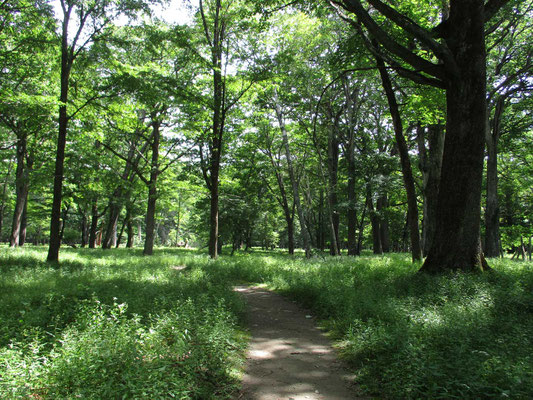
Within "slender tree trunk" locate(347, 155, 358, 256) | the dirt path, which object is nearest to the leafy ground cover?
the dirt path

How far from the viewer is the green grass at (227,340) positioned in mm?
2855

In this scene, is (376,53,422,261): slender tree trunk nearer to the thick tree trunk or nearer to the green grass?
the green grass

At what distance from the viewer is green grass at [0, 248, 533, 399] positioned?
2.86 m

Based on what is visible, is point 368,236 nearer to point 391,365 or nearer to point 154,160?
point 154,160

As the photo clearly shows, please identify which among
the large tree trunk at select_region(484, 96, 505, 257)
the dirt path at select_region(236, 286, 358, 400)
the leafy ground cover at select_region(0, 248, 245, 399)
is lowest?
the dirt path at select_region(236, 286, 358, 400)

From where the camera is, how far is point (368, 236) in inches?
1726

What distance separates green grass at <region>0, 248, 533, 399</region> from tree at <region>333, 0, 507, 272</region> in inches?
34.9

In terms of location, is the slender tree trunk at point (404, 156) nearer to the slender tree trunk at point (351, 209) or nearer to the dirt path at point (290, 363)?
the dirt path at point (290, 363)

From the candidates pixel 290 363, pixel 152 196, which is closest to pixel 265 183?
pixel 152 196

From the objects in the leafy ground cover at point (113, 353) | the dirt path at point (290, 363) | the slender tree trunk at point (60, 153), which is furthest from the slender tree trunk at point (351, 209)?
the slender tree trunk at point (60, 153)

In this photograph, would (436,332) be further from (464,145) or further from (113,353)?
(464,145)

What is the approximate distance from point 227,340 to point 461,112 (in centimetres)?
755

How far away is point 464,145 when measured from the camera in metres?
7.55

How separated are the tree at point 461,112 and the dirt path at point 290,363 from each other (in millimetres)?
4187
